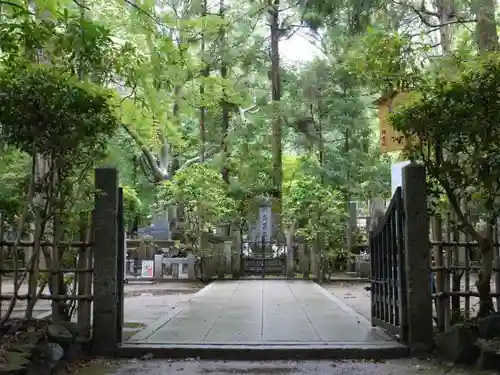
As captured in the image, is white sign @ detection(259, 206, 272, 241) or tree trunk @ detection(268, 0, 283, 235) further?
tree trunk @ detection(268, 0, 283, 235)

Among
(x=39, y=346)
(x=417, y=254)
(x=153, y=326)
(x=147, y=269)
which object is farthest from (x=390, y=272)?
(x=147, y=269)

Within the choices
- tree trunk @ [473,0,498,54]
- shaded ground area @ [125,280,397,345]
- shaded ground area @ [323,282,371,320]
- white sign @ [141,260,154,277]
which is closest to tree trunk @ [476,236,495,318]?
shaded ground area @ [125,280,397,345]

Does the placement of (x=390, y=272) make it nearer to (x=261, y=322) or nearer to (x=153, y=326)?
(x=261, y=322)

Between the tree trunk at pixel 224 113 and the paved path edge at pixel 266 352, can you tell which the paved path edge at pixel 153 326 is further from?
the tree trunk at pixel 224 113

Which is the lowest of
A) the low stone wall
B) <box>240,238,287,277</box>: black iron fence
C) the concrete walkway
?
the concrete walkway

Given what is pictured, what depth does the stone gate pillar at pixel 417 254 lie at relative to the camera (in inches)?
212

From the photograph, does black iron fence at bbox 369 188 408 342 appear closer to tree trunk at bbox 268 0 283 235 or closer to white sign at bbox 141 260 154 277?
white sign at bbox 141 260 154 277

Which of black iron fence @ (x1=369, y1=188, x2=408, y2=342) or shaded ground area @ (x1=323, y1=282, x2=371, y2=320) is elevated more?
black iron fence @ (x1=369, y1=188, x2=408, y2=342)

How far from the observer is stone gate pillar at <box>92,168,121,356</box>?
534cm

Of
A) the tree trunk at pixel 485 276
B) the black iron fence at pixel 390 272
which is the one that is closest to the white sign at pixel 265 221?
the black iron fence at pixel 390 272

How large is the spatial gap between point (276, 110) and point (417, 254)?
12657 mm

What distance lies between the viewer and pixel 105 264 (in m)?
5.40

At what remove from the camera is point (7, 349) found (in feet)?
14.2

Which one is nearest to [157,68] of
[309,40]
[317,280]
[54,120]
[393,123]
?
[54,120]
